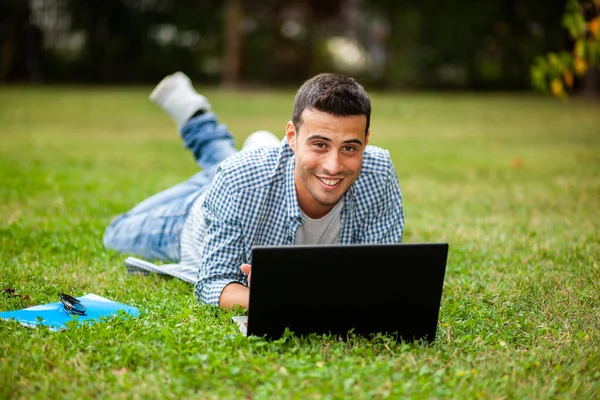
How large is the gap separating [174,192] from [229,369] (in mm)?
2536

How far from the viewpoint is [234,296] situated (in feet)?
11.8

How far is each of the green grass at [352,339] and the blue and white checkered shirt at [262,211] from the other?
24 centimetres

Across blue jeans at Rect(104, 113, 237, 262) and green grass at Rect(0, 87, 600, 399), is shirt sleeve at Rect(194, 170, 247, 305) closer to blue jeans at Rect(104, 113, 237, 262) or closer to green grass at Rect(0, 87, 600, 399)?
green grass at Rect(0, 87, 600, 399)

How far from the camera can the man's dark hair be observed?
3.36m

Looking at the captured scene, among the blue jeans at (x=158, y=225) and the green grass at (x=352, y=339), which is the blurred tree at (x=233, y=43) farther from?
the blue jeans at (x=158, y=225)

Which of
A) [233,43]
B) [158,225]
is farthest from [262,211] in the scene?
[233,43]

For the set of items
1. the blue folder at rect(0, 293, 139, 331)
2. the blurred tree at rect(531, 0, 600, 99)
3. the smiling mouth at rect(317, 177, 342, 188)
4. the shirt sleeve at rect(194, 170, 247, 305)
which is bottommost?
the blue folder at rect(0, 293, 139, 331)

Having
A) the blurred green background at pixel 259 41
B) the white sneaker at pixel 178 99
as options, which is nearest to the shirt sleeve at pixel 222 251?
the white sneaker at pixel 178 99

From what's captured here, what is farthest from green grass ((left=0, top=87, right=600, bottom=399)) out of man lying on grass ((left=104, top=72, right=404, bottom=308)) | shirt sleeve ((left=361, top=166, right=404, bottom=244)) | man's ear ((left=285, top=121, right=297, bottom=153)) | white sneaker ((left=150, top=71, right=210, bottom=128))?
→ white sneaker ((left=150, top=71, right=210, bottom=128))

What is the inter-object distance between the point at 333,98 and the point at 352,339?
1085 mm

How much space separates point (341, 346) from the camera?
10.4 feet

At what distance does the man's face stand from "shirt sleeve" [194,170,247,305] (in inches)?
15.9

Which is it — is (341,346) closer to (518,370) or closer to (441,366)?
(441,366)

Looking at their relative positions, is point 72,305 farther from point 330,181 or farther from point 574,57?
point 574,57
